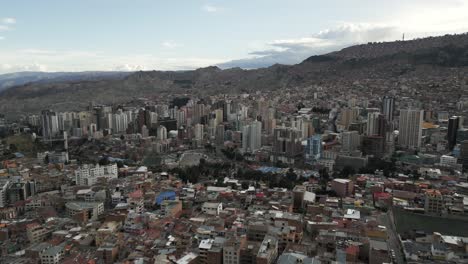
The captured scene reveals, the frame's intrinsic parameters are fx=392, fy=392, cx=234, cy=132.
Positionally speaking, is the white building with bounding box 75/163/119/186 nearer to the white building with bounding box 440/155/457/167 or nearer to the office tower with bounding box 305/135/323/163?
the office tower with bounding box 305/135/323/163

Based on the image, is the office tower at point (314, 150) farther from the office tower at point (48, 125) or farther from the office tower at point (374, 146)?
the office tower at point (48, 125)

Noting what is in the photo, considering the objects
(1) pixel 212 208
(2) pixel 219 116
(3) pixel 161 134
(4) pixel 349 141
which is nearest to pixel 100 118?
(3) pixel 161 134

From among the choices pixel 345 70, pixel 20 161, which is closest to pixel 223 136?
pixel 20 161

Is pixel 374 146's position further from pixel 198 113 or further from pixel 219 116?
pixel 198 113

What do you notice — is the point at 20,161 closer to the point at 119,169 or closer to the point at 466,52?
the point at 119,169

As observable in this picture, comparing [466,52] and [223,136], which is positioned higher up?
[466,52]

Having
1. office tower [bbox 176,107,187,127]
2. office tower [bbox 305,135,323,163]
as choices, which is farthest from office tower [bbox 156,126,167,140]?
office tower [bbox 305,135,323,163]
